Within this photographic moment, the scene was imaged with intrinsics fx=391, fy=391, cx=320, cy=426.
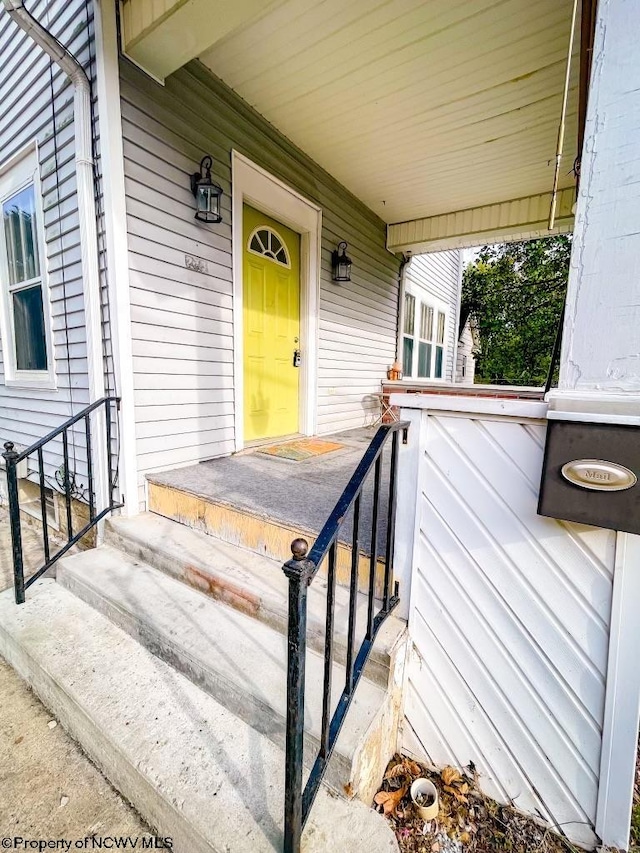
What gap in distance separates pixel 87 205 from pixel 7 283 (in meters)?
1.68

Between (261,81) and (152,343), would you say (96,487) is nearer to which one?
(152,343)

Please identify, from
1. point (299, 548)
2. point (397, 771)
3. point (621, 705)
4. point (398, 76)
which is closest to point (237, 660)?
point (397, 771)

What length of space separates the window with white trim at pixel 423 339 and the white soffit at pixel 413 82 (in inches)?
95.0

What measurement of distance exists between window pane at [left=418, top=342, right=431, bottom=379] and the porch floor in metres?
4.04

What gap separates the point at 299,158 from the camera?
11.6 ft

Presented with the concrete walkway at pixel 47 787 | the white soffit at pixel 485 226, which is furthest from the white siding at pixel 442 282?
the concrete walkway at pixel 47 787

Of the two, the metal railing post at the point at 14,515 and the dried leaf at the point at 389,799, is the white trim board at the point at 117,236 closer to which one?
the metal railing post at the point at 14,515

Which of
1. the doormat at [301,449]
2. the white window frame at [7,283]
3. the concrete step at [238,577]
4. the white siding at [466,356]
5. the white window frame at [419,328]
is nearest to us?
the concrete step at [238,577]

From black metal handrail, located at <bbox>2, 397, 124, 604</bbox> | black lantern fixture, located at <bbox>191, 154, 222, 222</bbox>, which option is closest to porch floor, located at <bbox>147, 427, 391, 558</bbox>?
black metal handrail, located at <bbox>2, 397, 124, 604</bbox>

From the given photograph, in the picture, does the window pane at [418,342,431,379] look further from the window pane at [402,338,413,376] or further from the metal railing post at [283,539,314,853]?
the metal railing post at [283,539,314,853]

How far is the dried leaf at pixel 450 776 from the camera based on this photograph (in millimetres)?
1497

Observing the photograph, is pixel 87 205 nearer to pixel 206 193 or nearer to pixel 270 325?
pixel 206 193

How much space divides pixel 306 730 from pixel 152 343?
2216 millimetres

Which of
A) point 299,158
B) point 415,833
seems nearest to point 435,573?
point 415,833
